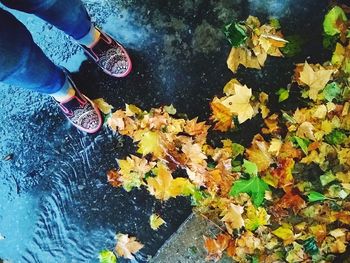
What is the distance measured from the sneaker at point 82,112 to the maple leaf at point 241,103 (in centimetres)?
72

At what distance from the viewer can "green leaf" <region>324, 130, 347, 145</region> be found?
2211 millimetres

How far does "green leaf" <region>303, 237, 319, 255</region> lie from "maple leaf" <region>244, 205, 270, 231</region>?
0.70 ft

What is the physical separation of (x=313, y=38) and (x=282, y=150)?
2.14 feet

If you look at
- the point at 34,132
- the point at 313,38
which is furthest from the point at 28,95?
the point at 313,38

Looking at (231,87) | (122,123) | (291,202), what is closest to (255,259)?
(291,202)

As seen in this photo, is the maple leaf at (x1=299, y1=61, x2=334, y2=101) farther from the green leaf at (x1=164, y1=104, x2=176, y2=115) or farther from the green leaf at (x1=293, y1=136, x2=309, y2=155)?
the green leaf at (x1=164, y1=104, x2=176, y2=115)

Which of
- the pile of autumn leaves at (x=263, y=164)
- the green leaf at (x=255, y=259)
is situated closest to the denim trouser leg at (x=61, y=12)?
the pile of autumn leaves at (x=263, y=164)

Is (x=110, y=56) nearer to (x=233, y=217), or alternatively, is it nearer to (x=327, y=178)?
(x=233, y=217)

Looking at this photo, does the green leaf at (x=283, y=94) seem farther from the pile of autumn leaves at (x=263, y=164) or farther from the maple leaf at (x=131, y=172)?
the maple leaf at (x=131, y=172)

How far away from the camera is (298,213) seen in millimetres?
2254

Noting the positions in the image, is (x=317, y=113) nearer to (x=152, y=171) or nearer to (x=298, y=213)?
(x=298, y=213)

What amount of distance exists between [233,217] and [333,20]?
1157 millimetres

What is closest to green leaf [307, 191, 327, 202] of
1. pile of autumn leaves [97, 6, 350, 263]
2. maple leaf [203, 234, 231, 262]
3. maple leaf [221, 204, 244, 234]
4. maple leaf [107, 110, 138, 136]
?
pile of autumn leaves [97, 6, 350, 263]

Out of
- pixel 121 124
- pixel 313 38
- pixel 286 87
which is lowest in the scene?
pixel 121 124
